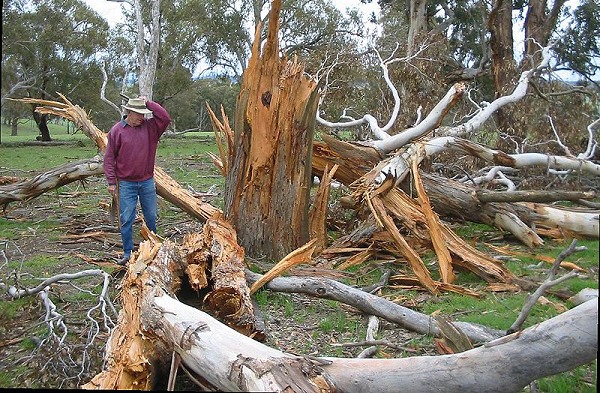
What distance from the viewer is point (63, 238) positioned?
7.21 metres

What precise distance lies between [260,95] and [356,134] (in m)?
4.40

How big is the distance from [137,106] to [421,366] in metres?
4.09

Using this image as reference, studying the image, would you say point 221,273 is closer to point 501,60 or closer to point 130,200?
point 130,200

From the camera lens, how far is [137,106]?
568 cm

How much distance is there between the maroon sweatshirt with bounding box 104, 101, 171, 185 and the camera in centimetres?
579

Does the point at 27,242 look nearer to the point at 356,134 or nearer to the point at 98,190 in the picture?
the point at 98,190

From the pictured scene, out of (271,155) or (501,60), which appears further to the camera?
(501,60)

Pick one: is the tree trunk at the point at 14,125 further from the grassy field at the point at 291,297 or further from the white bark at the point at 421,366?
the white bark at the point at 421,366

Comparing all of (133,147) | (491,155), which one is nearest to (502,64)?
(491,155)

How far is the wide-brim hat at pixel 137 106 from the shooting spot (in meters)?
5.62

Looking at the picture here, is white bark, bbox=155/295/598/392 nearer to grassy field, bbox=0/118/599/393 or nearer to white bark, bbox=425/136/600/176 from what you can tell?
grassy field, bbox=0/118/599/393

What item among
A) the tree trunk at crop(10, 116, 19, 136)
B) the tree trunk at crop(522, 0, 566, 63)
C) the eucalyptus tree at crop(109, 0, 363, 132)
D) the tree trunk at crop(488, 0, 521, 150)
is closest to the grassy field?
the tree trunk at crop(10, 116, 19, 136)

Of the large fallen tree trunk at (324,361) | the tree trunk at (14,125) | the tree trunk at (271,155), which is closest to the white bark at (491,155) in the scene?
the tree trunk at (271,155)

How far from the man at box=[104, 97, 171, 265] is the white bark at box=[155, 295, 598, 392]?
3.50 meters
